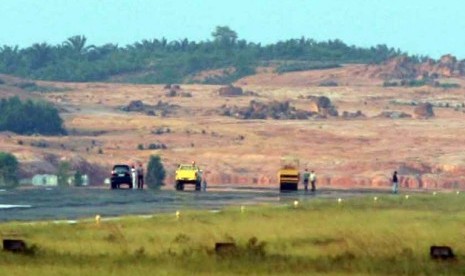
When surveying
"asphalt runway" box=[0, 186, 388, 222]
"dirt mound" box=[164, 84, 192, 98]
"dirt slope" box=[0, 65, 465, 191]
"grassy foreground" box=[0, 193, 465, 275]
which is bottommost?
"grassy foreground" box=[0, 193, 465, 275]

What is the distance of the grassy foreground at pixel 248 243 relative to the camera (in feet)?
92.2

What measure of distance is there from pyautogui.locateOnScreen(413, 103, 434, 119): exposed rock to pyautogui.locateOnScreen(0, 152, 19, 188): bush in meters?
54.4

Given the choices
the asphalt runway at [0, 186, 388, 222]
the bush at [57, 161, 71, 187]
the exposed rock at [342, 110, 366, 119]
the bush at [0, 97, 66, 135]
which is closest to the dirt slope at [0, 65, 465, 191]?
the exposed rock at [342, 110, 366, 119]

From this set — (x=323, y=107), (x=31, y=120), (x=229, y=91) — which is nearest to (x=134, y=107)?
(x=229, y=91)

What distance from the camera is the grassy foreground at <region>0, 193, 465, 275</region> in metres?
28.1

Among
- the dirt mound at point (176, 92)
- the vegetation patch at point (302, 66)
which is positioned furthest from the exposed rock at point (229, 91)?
the vegetation patch at point (302, 66)

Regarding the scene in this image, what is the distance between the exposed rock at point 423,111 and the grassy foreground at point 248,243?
281 feet

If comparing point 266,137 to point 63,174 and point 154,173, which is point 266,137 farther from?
point 63,174

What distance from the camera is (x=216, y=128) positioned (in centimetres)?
12056

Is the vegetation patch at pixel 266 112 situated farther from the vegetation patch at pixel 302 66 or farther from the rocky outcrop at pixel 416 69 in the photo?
the vegetation patch at pixel 302 66

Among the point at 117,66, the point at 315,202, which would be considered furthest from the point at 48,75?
the point at 315,202

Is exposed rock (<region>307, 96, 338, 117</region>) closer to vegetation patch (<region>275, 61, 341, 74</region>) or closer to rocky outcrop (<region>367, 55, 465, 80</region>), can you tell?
rocky outcrop (<region>367, 55, 465, 80</region>)

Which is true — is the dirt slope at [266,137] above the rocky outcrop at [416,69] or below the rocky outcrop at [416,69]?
below

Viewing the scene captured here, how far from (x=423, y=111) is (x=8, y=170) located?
58.7 meters
